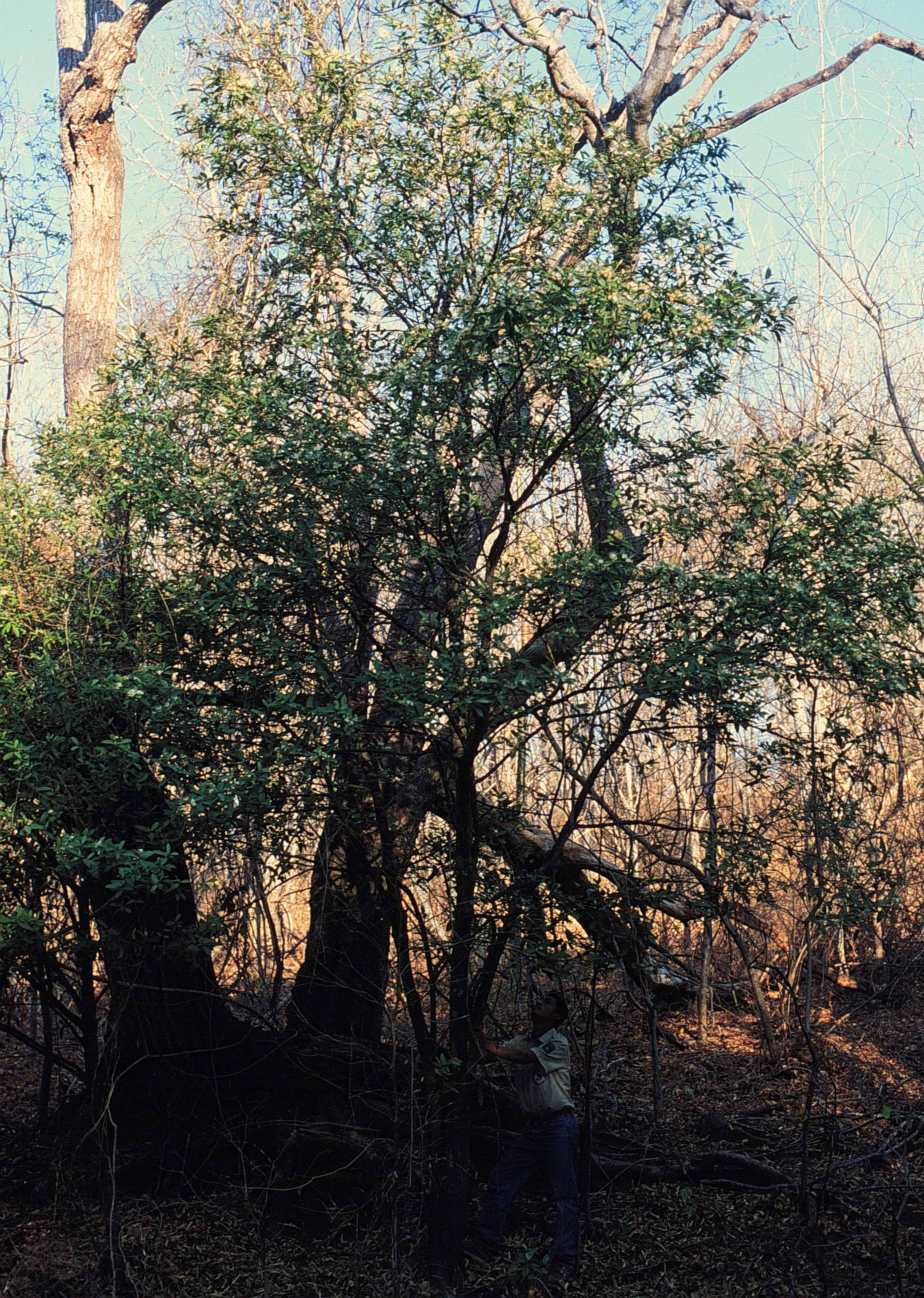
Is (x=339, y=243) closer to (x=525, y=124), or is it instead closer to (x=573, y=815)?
(x=525, y=124)

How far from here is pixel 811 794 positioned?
20.8ft

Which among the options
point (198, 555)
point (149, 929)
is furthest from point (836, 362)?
point (149, 929)

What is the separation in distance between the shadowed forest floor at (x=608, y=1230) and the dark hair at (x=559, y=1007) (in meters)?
1.22

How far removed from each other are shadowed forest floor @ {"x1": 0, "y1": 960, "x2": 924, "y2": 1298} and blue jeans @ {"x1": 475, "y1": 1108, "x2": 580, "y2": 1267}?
0.20 meters

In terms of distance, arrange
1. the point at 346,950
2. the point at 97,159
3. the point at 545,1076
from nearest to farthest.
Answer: the point at 545,1076, the point at 346,950, the point at 97,159

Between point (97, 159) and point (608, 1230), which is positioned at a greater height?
point (97, 159)

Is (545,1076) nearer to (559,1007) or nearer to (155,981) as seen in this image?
(559,1007)

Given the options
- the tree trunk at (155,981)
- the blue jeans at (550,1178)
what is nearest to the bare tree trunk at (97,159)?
the tree trunk at (155,981)

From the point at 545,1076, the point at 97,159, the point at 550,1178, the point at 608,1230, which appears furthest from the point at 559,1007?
the point at 97,159

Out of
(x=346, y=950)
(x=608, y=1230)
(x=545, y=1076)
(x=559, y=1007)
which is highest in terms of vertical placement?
(x=346, y=950)

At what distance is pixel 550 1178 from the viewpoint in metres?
6.47

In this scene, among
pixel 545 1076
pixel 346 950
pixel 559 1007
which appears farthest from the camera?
pixel 346 950

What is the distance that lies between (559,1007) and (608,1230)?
1.59 meters

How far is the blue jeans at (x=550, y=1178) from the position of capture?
6.18 meters
